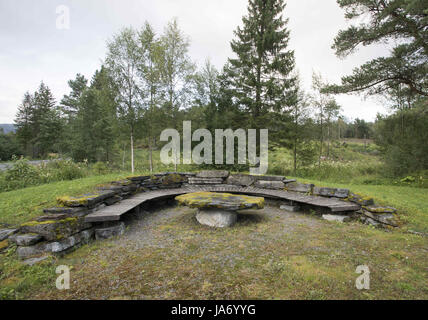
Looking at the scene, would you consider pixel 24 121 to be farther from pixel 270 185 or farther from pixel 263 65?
→ pixel 270 185

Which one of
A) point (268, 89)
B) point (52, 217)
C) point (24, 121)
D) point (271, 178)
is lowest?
point (52, 217)

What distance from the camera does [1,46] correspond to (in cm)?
470

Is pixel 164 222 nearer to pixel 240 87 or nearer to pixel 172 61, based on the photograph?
pixel 172 61

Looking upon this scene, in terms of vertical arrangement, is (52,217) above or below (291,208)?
above

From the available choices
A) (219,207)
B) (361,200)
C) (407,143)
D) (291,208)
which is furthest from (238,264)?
(407,143)

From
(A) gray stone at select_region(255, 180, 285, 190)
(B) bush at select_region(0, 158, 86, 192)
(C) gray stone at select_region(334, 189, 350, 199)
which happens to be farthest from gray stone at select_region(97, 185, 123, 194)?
(C) gray stone at select_region(334, 189, 350, 199)

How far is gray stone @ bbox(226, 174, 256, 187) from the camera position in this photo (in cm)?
654

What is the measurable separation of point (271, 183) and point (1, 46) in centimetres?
760

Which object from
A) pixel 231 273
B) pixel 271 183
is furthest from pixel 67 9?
pixel 271 183

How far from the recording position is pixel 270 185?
6.19m

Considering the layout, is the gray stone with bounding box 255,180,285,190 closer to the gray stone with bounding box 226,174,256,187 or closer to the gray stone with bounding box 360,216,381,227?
the gray stone with bounding box 226,174,256,187

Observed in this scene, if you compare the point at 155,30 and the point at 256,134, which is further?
the point at 256,134

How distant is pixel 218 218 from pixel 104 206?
2366mm
